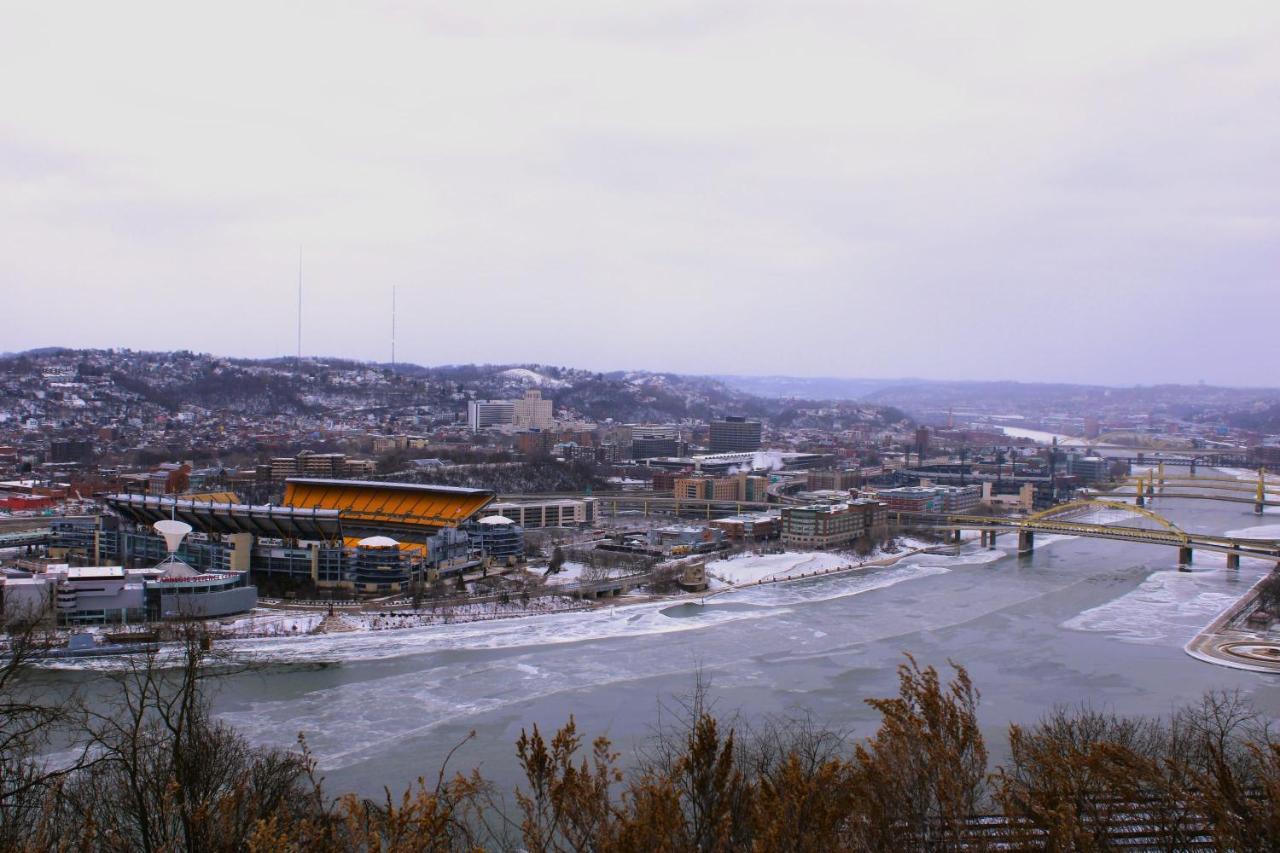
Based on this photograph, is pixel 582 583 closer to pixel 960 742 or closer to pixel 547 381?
pixel 960 742

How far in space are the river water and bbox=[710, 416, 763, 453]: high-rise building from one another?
20822mm

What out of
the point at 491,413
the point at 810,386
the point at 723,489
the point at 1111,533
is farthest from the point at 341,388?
the point at 810,386

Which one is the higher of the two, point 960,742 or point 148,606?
point 960,742

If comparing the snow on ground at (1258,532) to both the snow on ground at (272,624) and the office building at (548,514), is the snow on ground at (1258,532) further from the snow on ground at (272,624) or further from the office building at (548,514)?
the snow on ground at (272,624)

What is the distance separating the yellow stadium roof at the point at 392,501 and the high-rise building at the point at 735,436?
65.4ft

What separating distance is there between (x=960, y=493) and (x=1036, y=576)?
8.50 metres

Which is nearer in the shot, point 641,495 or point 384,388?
point 641,495

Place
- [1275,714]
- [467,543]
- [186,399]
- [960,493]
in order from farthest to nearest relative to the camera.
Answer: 1. [186,399]
2. [960,493]
3. [467,543]
4. [1275,714]

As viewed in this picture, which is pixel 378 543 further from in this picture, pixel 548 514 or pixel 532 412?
pixel 532 412

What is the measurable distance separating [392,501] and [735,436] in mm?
20469

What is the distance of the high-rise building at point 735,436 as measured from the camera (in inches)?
1336

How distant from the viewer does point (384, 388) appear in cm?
4372

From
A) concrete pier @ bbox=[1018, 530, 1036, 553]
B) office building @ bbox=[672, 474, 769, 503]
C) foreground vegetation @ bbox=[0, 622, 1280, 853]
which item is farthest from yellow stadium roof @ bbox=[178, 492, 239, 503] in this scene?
concrete pier @ bbox=[1018, 530, 1036, 553]

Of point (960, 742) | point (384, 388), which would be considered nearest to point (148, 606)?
point (960, 742)
